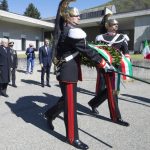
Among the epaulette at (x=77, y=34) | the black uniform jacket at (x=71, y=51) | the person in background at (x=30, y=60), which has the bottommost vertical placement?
the person in background at (x=30, y=60)

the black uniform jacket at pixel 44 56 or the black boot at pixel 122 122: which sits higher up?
the black uniform jacket at pixel 44 56

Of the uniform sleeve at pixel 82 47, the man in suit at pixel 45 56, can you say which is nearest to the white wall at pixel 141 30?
the man in suit at pixel 45 56

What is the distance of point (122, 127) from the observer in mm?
6066

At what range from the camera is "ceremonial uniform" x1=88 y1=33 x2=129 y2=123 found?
626 centimetres

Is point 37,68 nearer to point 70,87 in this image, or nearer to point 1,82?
Answer: point 1,82

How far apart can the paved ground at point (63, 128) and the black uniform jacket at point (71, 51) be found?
99 cm

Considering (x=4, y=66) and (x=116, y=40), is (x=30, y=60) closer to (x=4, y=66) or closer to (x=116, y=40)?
(x=4, y=66)

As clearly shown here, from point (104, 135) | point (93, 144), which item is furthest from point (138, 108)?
point (93, 144)

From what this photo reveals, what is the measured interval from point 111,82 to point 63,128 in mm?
1170

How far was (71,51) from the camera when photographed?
5.12 m

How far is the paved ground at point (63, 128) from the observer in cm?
511

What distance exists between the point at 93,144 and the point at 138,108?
2.96 metres

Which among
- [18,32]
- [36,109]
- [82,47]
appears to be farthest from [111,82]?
[18,32]

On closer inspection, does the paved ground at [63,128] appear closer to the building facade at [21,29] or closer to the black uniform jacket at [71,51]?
the black uniform jacket at [71,51]
